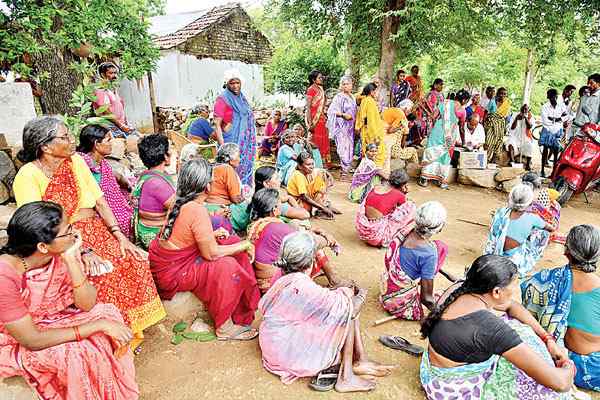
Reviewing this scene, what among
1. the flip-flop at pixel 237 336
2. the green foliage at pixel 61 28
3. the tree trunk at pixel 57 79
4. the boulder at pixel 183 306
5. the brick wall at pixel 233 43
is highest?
the brick wall at pixel 233 43

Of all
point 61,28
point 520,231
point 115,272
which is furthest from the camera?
point 520,231

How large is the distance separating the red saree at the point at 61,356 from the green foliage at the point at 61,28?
2.16 m

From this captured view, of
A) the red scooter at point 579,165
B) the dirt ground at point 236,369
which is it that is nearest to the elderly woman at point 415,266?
the dirt ground at point 236,369

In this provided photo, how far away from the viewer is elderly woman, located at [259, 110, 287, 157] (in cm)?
925

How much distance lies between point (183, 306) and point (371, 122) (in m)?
5.34

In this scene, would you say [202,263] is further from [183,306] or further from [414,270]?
[414,270]

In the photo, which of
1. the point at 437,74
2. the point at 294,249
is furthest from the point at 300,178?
the point at 437,74

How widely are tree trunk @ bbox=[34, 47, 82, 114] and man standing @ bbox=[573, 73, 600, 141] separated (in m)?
7.47

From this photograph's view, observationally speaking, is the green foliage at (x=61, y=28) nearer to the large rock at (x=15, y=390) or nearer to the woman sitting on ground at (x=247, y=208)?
the woman sitting on ground at (x=247, y=208)

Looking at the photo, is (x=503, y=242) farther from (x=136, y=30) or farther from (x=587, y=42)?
(x=587, y=42)

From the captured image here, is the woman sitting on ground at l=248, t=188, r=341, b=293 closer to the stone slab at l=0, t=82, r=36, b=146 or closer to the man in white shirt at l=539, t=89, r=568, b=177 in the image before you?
the stone slab at l=0, t=82, r=36, b=146

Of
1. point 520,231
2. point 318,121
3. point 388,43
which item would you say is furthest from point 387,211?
point 388,43

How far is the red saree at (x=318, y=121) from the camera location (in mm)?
8172

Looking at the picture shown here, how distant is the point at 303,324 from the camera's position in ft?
8.52
